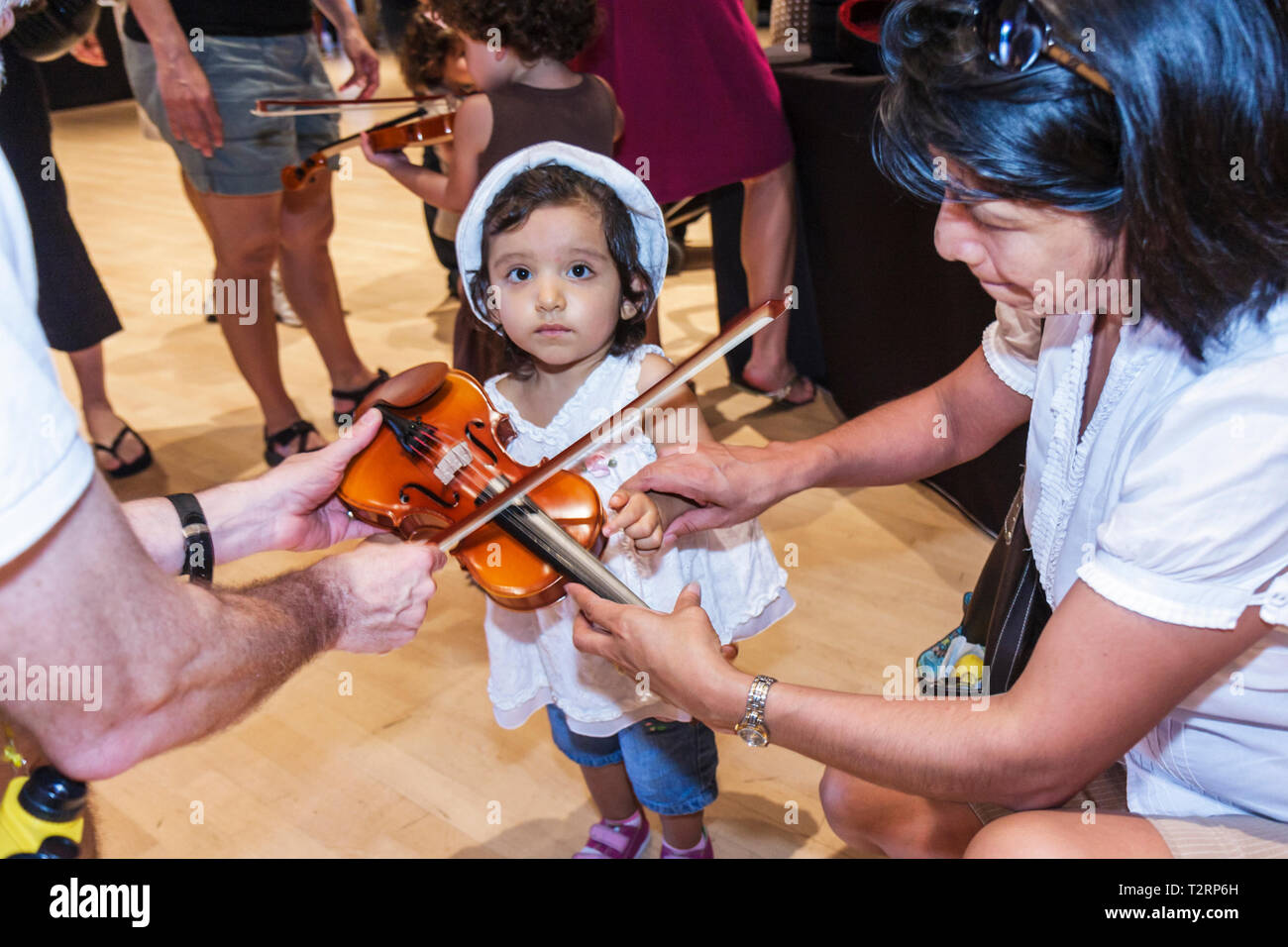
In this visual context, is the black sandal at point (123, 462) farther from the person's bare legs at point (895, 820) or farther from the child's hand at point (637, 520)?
the person's bare legs at point (895, 820)

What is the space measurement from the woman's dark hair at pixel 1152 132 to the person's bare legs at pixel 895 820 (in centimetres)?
55

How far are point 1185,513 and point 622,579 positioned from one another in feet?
2.16

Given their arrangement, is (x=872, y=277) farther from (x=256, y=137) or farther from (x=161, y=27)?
(x=161, y=27)

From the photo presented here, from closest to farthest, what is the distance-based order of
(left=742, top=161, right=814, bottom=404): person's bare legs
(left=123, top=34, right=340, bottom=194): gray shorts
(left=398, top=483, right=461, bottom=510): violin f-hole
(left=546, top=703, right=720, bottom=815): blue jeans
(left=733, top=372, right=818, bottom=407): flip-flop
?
(left=398, top=483, right=461, bottom=510): violin f-hole, (left=546, top=703, right=720, bottom=815): blue jeans, (left=123, top=34, right=340, bottom=194): gray shorts, (left=742, top=161, right=814, bottom=404): person's bare legs, (left=733, top=372, right=818, bottom=407): flip-flop

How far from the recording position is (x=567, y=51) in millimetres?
1790

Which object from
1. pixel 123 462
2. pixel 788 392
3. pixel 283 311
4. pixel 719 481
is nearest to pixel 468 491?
pixel 719 481

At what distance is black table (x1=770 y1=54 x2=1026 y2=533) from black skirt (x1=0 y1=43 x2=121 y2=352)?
1613mm

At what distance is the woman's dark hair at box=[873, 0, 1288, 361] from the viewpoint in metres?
0.72

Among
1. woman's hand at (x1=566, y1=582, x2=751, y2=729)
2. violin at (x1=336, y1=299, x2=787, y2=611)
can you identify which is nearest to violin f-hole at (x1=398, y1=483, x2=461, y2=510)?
violin at (x1=336, y1=299, x2=787, y2=611)

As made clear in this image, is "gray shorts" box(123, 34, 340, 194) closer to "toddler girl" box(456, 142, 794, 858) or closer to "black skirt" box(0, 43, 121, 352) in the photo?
"black skirt" box(0, 43, 121, 352)

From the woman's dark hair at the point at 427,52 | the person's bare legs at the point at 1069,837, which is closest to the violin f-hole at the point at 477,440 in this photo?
the person's bare legs at the point at 1069,837

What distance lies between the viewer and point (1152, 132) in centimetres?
72

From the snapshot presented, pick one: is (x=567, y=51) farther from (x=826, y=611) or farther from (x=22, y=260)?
(x=22, y=260)

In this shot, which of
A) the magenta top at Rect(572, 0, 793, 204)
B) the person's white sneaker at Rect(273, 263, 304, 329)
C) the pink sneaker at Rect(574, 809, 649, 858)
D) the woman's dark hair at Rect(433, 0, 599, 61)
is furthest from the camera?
the person's white sneaker at Rect(273, 263, 304, 329)
